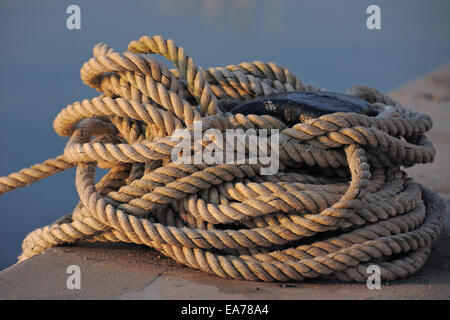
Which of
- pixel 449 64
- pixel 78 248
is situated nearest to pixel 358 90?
pixel 78 248

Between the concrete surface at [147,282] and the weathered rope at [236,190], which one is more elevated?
the weathered rope at [236,190]

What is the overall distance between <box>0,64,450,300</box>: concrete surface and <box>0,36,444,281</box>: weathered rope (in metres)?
0.04

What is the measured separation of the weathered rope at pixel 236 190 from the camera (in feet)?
5.24

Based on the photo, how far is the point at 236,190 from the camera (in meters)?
1.67

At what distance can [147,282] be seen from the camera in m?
1.54

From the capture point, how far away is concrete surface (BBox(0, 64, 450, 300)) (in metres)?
1.47

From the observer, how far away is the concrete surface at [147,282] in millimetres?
1474

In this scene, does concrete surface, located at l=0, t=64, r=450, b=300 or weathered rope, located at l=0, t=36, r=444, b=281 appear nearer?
concrete surface, located at l=0, t=64, r=450, b=300

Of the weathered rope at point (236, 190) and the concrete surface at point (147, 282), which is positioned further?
the weathered rope at point (236, 190)

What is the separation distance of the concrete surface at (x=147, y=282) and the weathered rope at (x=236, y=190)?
4cm

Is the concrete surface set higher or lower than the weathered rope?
lower

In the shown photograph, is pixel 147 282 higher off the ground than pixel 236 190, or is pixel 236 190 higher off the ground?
pixel 236 190

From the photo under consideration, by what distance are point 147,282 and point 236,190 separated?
37 centimetres

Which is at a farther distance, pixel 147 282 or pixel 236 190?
pixel 236 190
